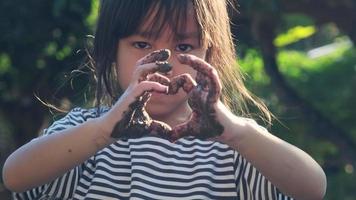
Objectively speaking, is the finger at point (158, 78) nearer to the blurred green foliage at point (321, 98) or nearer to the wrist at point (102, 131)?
the wrist at point (102, 131)

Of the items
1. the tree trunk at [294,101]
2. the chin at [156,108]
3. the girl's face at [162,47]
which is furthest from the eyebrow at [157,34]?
the tree trunk at [294,101]

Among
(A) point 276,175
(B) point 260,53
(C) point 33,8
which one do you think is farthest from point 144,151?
(B) point 260,53

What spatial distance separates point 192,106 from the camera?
1937 millimetres

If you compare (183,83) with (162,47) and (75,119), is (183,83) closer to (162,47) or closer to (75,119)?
(162,47)

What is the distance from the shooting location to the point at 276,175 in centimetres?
207

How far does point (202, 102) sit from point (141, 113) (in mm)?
128

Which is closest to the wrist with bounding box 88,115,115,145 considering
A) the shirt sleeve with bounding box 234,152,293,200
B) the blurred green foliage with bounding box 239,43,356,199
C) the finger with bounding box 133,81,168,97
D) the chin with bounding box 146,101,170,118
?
the finger with bounding box 133,81,168,97

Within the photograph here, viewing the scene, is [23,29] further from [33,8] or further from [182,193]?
[182,193]

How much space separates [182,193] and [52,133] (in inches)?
12.9

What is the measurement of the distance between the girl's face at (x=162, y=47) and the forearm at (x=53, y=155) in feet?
0.68

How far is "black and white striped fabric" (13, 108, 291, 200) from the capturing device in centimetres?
219

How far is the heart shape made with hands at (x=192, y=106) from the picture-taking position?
75.0 inches

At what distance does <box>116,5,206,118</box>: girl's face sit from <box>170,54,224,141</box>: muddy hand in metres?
0.19

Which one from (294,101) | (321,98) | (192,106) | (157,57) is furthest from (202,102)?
(321,98)
